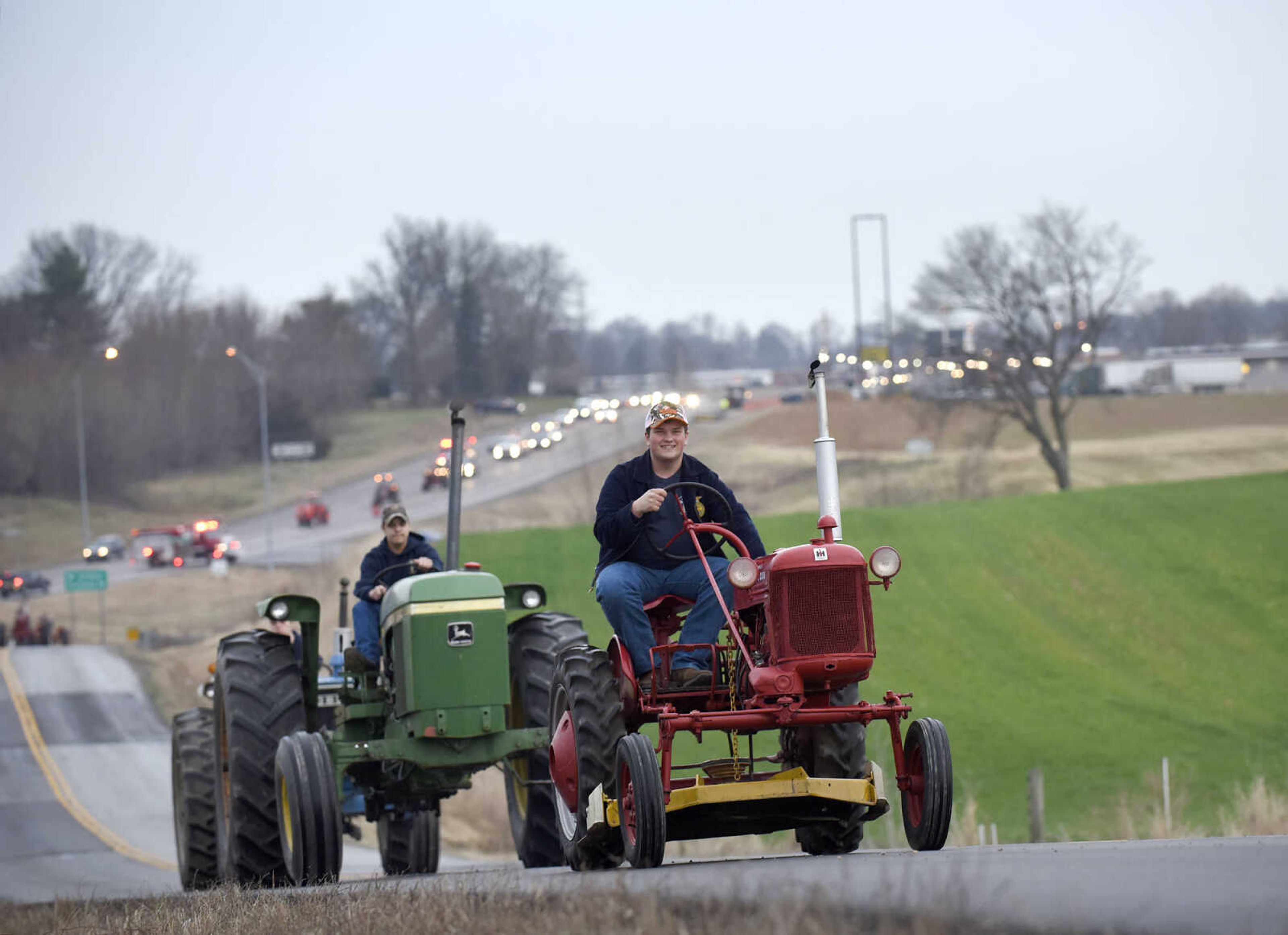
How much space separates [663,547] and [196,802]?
20.6 ft

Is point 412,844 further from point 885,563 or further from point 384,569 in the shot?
point 885,563

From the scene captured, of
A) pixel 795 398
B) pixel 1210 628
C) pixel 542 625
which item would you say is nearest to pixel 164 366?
pixel 795 398

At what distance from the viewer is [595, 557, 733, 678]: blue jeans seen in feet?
Result: 27.5

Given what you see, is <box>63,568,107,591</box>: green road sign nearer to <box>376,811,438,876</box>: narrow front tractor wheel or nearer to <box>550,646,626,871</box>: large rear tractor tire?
<box>376,811,438,876</box>: narrow front tractor wheel

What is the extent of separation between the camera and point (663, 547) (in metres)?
8.68

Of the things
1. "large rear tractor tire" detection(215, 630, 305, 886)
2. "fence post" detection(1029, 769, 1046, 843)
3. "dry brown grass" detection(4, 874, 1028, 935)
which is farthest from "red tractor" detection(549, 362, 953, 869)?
"fence post" detection(1029, 769, 1046, 843)

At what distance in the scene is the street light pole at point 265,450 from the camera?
2181 inches

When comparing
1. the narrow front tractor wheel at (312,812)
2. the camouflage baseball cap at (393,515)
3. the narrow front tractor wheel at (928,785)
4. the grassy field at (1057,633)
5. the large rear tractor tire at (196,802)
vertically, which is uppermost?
the camouflage baseball cap at (393,515)

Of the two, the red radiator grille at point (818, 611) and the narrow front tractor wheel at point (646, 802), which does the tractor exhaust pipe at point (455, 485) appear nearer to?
the narrow front tractor wheel at point (646, 802)

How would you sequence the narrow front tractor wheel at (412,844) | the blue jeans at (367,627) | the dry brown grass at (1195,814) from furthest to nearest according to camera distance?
the dry brown grass at (1195,814), the narrow front tractor wheel at (412,844), the blue jeans at (367,627)

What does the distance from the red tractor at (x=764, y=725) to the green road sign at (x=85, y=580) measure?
40629mm

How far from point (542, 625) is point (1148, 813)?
1324cm

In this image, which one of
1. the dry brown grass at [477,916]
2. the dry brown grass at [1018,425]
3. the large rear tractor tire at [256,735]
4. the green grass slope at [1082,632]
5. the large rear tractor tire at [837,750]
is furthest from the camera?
the dry brown grass at [1018,425]

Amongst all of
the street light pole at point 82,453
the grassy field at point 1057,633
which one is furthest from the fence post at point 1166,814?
the street light pole at point 82,453
